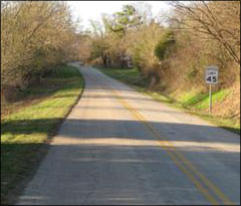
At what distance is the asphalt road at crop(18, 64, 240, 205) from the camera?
1277cm

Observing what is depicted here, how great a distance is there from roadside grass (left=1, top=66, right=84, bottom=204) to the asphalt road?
1.48 feet

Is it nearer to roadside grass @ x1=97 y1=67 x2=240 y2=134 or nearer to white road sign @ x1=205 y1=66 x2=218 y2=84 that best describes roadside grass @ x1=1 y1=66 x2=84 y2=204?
roadside grass @ x1=97 y1=67 x2=240 y2=134

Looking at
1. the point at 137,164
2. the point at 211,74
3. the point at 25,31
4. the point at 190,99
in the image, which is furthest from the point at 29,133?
the point at 211,74

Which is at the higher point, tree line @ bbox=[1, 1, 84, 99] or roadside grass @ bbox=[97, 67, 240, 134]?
tree line @ bbox=[1, 1, 84, 99]

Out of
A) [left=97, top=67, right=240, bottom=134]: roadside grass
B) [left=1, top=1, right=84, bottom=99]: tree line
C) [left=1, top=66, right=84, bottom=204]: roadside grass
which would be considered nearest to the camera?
[left=1, top=1, right=84, bottom=99]: tree line

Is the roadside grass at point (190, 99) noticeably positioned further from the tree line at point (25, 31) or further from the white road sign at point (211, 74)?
the tree line at point (25, 31)

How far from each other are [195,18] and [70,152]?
713 inches

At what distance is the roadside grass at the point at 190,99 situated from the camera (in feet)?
11.6

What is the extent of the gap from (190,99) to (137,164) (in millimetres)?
12686

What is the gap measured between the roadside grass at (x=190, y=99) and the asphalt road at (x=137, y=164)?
3.08 ft

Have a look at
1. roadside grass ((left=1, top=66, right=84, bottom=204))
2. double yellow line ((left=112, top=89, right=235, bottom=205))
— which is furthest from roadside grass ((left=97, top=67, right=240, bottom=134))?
double yellow line ((left=112, top=89, right=235, bottom=205))

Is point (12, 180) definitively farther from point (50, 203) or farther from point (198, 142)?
point (198, 142)

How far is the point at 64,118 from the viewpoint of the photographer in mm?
31828

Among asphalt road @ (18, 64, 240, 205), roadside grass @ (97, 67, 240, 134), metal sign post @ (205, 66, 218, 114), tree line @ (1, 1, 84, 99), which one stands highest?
tree line @ (1, 1, 84, 99)
